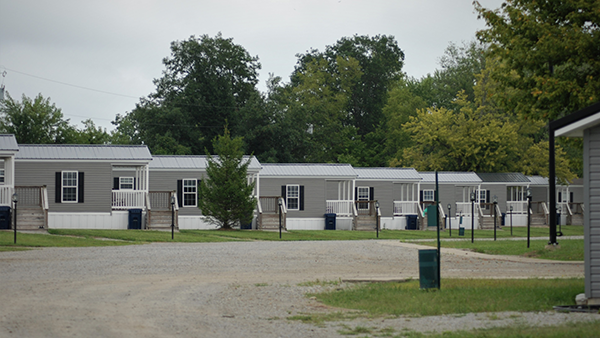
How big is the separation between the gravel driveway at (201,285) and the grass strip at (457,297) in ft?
1.97

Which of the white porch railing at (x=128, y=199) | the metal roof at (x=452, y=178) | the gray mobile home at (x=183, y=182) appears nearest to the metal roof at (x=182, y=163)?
the gray mobile home at (x=183, y=182)

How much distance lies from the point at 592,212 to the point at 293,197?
100 feet

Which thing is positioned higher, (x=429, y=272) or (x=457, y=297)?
(x=429, y=272)

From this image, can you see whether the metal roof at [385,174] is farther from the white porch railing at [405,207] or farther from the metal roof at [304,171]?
the metal roof at [304,171]

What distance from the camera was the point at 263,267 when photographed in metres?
19.0

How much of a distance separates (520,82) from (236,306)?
1520 centimetres

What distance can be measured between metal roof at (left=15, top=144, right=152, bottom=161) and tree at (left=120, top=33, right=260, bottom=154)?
25.3 meters

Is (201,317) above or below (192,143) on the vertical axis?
below

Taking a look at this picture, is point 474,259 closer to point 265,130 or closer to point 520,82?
point 520,82

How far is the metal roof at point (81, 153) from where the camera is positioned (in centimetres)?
3431

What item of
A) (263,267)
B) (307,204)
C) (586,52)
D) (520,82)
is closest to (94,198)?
(307,204)

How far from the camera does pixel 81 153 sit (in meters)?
34.9

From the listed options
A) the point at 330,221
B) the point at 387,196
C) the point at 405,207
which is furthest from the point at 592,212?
the point at 405,207

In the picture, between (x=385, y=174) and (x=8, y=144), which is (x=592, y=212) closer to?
(x=8, y=144)
